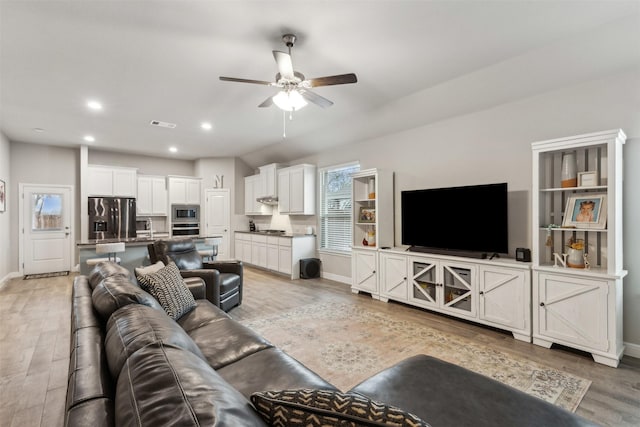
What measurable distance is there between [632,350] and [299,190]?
5.25 m

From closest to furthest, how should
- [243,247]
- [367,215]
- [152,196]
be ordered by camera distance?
[367,215]
[152,196]
[243,247]

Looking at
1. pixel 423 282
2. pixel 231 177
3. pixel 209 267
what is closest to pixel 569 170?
pixel 423 282

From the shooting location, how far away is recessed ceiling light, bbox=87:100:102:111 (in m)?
4.30

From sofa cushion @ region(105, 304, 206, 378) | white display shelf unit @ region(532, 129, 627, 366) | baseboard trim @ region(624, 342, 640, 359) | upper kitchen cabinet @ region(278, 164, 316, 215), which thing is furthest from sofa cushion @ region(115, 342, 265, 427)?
upper kitchen cabinet @ region(278, 164, 316, 215)

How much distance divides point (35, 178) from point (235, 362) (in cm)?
762

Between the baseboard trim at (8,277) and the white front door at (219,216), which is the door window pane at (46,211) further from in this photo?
the white front door at (219,216)

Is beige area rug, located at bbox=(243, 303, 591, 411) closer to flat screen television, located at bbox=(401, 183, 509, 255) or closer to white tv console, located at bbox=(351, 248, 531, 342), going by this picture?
white tv console, located at bbox=(351, 248, 531, 342)

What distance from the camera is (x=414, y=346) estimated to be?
306 cm

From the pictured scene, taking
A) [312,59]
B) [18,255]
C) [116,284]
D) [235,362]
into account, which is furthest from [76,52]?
[18,255]

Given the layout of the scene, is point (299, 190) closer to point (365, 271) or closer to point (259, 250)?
point (259, 250)

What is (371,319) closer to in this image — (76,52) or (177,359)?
(177,359)

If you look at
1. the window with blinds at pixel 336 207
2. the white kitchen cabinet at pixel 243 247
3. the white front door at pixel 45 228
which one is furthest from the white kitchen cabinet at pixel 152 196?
the window with blinds at pixel 336 207

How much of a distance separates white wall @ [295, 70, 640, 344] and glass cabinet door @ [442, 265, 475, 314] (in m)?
0.66

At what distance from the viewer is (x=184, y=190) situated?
318 inches
